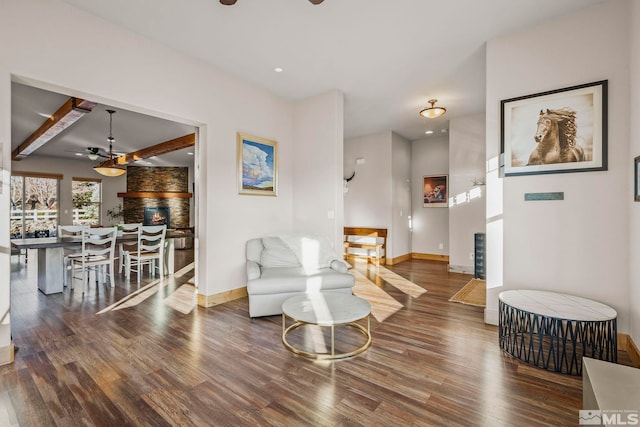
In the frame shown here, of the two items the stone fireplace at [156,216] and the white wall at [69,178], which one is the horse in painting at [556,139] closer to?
the stone fireplace at [156,216]

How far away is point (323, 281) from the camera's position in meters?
3.30

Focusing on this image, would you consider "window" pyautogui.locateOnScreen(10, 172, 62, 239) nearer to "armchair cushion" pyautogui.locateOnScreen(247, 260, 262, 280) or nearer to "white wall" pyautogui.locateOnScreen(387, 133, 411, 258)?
"armchair cushion" pyautogui.locateOnScreen(247, 260, 262, 280)

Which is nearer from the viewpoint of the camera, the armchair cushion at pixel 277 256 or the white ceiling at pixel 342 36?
the white ceiling at pixel 342 36

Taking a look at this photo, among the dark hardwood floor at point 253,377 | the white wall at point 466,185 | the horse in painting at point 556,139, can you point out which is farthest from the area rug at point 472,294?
the horse in painting at point 556,139

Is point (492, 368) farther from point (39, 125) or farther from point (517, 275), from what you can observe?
point (39, 125)

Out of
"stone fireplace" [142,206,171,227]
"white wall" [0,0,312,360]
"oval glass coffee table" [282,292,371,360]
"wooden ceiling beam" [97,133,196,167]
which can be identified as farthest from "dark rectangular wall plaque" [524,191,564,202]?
"stone fireplace" [142,206,171,227]

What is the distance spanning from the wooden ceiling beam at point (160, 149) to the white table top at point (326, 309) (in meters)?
4.14

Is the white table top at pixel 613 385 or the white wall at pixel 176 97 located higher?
Result: the white wall at pixel 176 97

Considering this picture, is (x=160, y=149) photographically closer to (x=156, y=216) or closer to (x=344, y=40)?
(x=156, y=216)

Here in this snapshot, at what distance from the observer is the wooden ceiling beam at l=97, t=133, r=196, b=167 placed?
235 inches

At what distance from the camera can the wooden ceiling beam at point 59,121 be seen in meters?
3.74

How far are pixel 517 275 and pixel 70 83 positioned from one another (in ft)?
15.1

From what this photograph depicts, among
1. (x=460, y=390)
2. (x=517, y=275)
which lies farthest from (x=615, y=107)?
(x=460, y=390)

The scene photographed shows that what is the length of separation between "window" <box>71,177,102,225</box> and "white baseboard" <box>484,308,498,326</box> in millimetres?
11201
